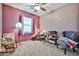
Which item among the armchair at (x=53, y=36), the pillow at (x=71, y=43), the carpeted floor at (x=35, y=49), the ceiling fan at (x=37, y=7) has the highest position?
the ceiling fan at (x=37, y=7)

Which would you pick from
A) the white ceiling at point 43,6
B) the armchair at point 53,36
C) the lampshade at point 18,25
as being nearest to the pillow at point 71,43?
the armchair at point 53,36

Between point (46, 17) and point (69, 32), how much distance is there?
54cm

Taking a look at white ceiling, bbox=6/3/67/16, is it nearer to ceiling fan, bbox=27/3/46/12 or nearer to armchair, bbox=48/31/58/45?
ceiling fan, bbox=27/3/46/12

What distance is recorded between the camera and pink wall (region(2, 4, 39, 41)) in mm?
2615

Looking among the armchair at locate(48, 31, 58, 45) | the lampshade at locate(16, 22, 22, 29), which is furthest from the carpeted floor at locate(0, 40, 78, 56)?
the lampshade at locate(16, 22, 22, 29)

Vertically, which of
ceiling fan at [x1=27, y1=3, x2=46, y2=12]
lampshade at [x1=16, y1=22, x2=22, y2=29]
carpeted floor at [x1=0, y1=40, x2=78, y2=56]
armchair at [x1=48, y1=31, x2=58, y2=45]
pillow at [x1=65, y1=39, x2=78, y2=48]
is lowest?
carpeted floor at [x1=0, y1=40, x2=78, y2=56]

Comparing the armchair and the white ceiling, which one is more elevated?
the white ceiling

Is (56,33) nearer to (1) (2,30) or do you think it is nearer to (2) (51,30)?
(2) (51,30)

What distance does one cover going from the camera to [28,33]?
2.69m

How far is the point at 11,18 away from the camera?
2639 millimetres

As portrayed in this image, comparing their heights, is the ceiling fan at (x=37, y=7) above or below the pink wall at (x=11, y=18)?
above

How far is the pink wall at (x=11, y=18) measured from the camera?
2615 mm

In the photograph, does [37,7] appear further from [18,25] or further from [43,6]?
[18,25]

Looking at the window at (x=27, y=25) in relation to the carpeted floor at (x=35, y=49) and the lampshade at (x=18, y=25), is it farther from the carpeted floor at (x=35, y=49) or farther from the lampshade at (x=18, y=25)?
the carpeted floor at (x=35, y=49)
